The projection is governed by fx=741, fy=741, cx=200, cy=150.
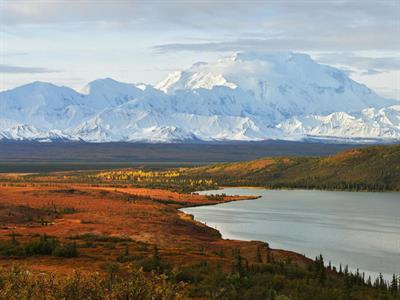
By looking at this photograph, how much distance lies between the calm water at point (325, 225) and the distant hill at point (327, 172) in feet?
75.3

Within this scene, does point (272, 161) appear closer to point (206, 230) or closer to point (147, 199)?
point (147, 199)

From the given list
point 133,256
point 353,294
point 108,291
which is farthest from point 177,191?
point 108,291

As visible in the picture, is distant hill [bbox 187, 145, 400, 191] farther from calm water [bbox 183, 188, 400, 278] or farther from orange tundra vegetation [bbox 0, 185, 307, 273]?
orange tundra vegetation [bbox 0, 185, 307, 273]

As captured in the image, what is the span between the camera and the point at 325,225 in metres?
81.2

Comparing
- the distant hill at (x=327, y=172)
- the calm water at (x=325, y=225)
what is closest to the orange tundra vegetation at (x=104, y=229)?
the calm water at (x=325, y=225)

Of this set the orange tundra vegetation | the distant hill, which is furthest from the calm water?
the distant hill

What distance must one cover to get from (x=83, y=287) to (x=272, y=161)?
17380 cm

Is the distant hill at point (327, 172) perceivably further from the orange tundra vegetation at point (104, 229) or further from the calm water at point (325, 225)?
the orange tundra vegetation at point (104, 229)

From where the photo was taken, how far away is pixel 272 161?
646ft

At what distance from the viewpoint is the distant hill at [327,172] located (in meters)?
155

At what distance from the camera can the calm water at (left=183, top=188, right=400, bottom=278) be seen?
57.9 meters

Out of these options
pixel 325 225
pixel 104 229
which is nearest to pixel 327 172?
pixel 325 225

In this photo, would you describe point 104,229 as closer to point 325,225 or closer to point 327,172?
point 325,225

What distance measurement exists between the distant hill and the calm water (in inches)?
903
